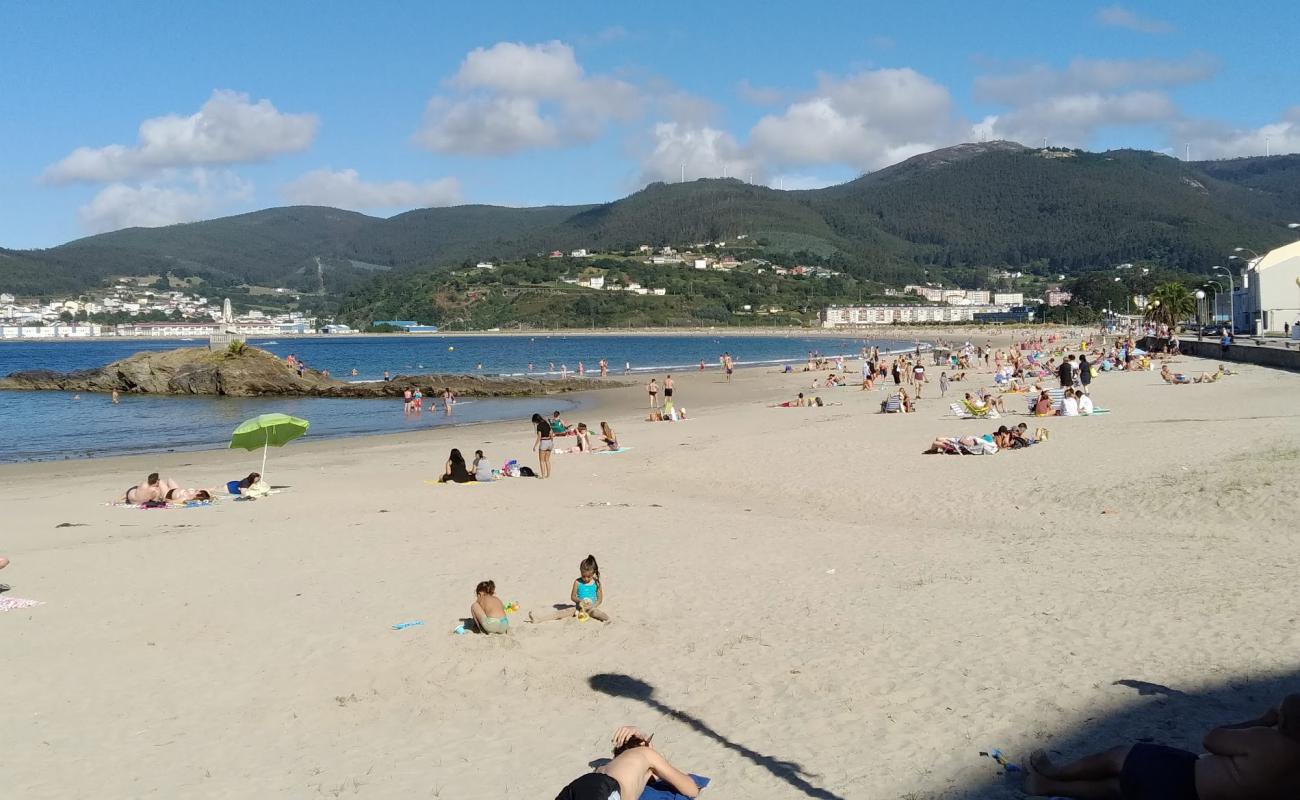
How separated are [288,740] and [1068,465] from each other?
38.9ft

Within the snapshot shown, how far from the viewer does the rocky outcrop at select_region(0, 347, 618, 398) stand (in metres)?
44.3

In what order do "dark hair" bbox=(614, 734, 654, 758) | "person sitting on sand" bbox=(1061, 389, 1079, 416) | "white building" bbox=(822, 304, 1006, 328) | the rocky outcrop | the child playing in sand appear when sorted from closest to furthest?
"dark hair" bbox=(614, 734, 654, 758) < the child playing in sand < "person sitting on sand" bbox=(1061, 389, 1079, 416) < the rocky outcrop < "white building" bbox=(822, 304, 1006, 328)

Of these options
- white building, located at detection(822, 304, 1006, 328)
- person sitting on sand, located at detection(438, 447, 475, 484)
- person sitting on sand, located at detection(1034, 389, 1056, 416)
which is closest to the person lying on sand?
person sitting on sand, located at detection(438, 447, 475, 484)

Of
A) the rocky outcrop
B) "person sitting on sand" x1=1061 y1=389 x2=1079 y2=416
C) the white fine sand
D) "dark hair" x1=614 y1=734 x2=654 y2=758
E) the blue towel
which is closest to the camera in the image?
the blue towel

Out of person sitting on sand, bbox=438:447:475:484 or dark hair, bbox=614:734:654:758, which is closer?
dark hair, bbox=614:734:654:758

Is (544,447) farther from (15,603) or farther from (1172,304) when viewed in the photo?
(1172,304)

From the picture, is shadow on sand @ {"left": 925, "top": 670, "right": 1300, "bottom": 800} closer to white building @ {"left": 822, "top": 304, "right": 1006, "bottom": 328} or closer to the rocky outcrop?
the rocky outcrop

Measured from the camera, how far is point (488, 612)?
7805 mm

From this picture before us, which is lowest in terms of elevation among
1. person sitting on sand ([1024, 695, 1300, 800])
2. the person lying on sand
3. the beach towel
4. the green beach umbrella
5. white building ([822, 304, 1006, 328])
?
the beach towel

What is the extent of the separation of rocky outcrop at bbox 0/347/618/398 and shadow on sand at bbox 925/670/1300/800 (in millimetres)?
38038

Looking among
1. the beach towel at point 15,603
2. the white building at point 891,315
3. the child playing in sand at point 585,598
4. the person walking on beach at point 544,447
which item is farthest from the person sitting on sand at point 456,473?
the white building at point 891,315

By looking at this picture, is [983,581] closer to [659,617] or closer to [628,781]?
[659,617]

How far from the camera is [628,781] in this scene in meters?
4.72

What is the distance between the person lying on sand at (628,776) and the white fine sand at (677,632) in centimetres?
31
